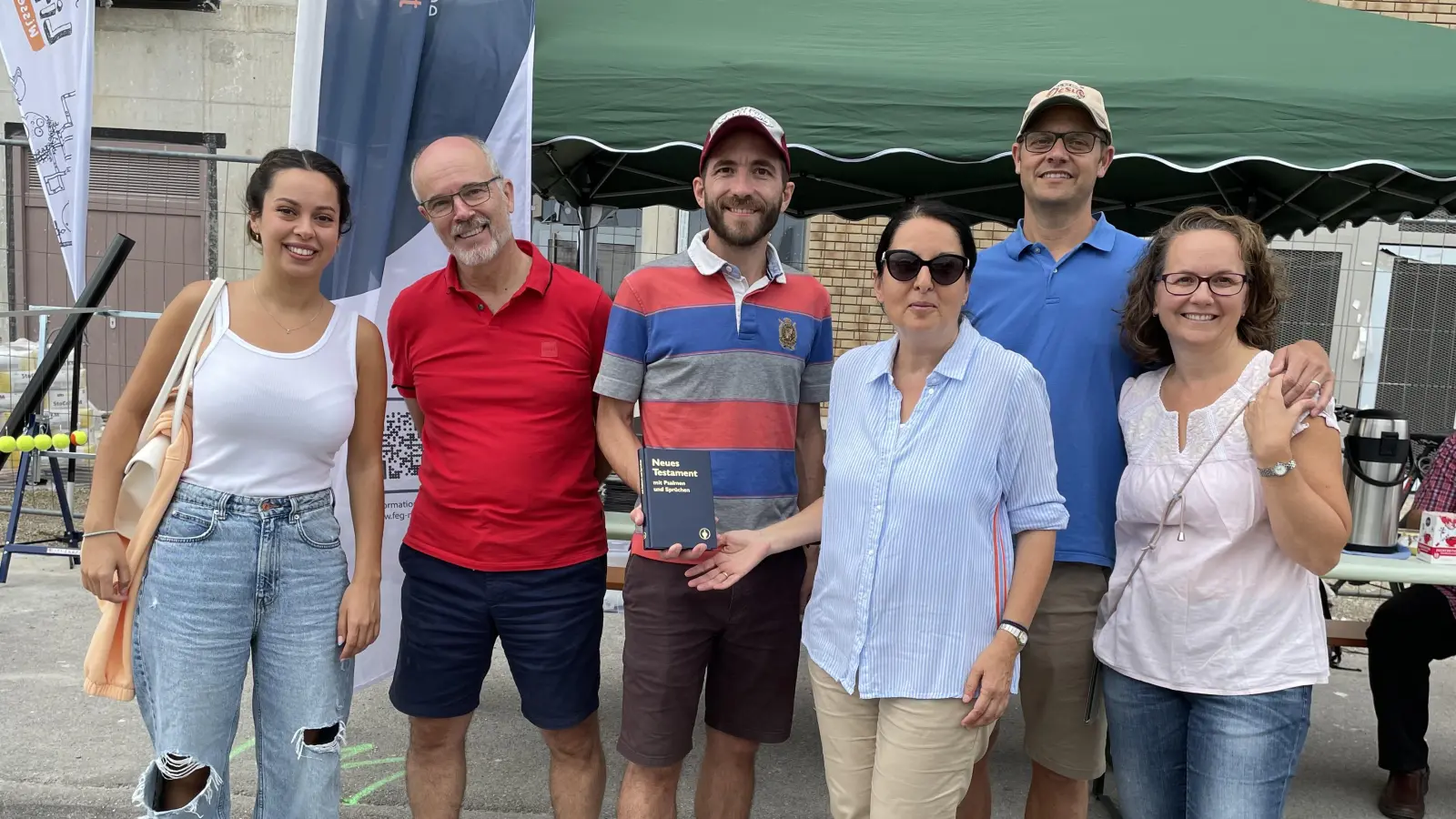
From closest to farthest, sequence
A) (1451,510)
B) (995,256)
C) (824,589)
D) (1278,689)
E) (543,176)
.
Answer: (1278,689)
(824,589)
(995,256)
(1451,510)
(543,176)

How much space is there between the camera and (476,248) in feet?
8.71

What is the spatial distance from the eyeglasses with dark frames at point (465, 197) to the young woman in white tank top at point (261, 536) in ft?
0.87

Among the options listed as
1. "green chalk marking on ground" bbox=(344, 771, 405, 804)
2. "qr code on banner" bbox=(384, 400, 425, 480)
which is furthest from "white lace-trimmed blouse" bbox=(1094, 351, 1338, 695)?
"green chalk marking on ground" bbox=(344, 771, 405, 804)

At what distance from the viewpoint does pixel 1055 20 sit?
4504 mm

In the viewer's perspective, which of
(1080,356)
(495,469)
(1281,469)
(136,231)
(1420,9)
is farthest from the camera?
(136,231)

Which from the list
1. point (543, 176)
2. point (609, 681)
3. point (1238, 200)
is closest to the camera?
Result: point (609, 681)

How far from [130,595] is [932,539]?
1804 millimetres

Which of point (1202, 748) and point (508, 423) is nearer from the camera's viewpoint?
point (1202, 748)

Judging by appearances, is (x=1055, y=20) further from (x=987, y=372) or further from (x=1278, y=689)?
(x=1278, y=689)

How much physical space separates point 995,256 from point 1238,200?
13.3ft

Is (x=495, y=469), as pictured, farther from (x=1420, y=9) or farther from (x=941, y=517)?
(x=1420, y=9)

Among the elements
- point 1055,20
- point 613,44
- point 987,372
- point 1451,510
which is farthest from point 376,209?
point 1451,510

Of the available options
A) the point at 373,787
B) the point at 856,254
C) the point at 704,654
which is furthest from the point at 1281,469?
the point at 856,254

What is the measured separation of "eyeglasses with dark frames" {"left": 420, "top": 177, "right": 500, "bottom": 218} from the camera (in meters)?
2.66
